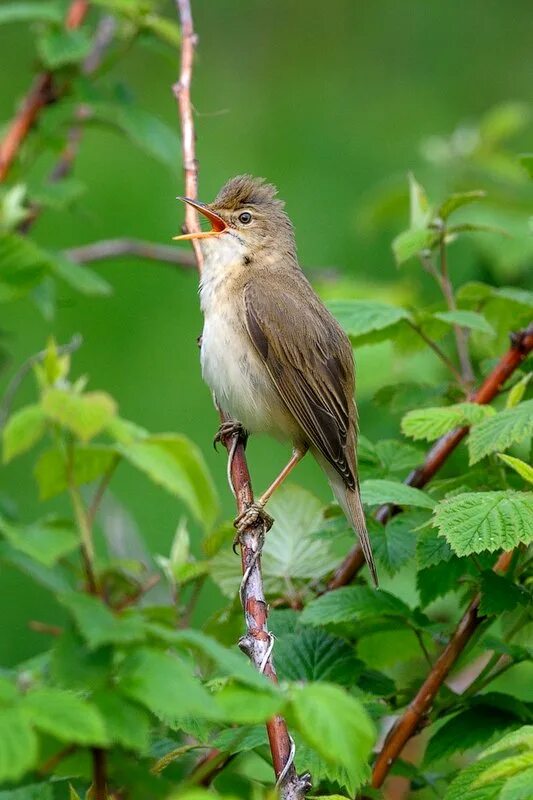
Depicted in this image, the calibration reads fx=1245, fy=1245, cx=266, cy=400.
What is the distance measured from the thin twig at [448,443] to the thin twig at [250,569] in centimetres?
23

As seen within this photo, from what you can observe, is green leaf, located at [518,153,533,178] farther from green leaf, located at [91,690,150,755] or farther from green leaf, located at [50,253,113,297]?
green leaf, located at [91,690,150,755]

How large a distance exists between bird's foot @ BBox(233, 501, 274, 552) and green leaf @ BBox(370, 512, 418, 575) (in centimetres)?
31

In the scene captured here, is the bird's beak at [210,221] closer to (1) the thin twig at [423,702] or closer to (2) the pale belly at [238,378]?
(2) the pale belly at [238,378]

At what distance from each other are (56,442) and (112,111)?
2.09 meters

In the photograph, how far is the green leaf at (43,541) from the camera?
1.82 m

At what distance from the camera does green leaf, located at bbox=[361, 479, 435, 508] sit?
2.42m

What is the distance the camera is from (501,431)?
8.04ft

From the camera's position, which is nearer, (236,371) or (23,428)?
(23,428)

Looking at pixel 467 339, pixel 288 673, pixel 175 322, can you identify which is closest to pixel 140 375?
pixel 175 322

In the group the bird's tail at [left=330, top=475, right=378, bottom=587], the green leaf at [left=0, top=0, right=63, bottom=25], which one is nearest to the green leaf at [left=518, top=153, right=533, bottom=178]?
the bird's tail at [left=330, top=475, right=378, bottom=587]

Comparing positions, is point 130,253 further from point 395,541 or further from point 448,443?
point 395,541

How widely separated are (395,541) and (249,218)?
1674 mm

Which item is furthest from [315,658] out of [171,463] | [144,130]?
[144,130]

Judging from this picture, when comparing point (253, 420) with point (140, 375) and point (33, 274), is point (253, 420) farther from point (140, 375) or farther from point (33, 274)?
point (140, 375)
